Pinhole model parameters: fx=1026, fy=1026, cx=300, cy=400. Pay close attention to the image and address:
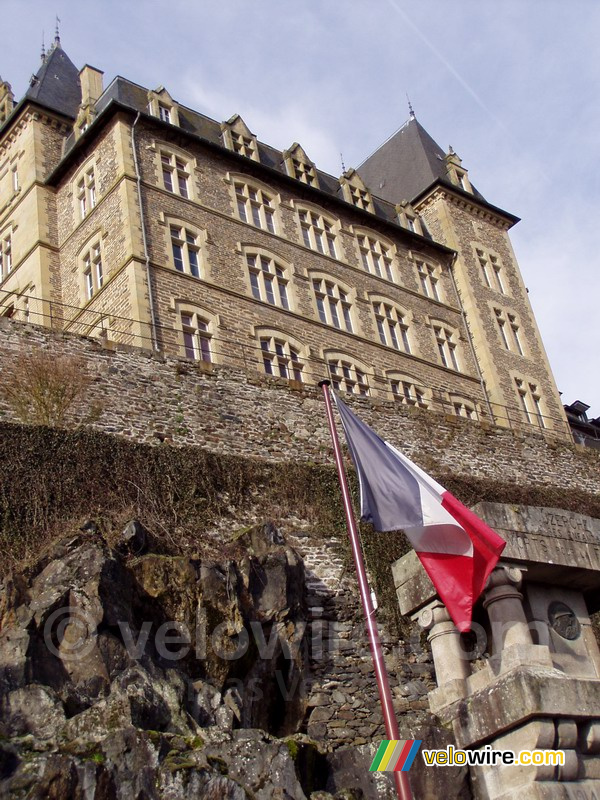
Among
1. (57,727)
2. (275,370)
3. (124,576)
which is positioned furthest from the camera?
(275,370)

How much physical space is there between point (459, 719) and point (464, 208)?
81.8 ft

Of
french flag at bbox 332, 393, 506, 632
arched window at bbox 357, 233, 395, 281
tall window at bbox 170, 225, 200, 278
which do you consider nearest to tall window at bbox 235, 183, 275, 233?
tall window at bbox 170, 225, 200, 278

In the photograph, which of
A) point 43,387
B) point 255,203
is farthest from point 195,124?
point 43,387

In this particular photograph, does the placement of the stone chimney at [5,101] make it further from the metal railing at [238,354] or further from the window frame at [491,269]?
the window frame at [491,269]

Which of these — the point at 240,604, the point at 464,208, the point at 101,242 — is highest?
the point at 464,208

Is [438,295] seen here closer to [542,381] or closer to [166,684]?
[542,381]

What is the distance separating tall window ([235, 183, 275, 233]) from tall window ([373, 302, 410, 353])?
3.67 metres

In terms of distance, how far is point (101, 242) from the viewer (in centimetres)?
2389

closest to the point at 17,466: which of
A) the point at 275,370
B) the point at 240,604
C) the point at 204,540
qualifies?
the point at 204,540

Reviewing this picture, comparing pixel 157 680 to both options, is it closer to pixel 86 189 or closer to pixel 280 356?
pixel 280 356

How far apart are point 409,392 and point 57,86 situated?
1410cm

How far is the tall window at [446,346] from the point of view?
28516 mm

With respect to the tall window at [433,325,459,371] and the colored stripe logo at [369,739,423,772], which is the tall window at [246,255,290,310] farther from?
the colored stripe logo at [369,739,423,772]

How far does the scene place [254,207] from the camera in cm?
2686
